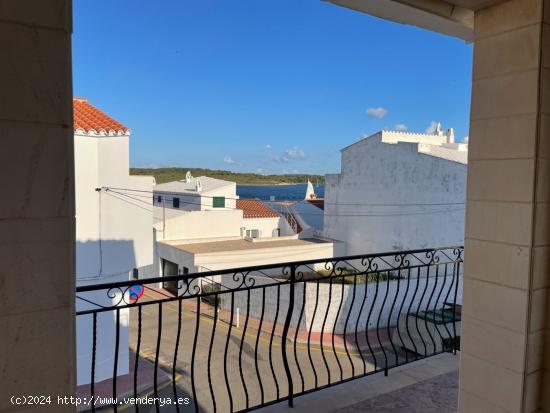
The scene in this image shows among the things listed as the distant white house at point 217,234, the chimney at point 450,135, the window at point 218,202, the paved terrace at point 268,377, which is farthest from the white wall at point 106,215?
the chimney at point 450,135

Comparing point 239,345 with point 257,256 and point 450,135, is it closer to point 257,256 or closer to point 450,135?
point 257,256

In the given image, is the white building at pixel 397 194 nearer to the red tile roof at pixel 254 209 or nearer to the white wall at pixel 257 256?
the white wall at pixel 257 256

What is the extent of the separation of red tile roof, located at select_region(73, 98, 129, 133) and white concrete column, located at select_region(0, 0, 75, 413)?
257 inches

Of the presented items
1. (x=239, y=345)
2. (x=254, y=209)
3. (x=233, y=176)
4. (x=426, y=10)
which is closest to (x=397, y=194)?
(x=254, y=209)

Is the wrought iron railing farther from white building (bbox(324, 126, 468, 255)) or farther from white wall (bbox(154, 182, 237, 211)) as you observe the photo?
white wall (bbox(154, 182, 237, 211))

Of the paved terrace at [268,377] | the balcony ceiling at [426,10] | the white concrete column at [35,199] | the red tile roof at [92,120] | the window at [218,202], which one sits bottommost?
the paved terrace at [268,377]

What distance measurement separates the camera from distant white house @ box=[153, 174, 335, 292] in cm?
1491

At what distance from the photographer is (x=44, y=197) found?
39.1 inches

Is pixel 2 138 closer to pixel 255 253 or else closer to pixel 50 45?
pixel 50 45

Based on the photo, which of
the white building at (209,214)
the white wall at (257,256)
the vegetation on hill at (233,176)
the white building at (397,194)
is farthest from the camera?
the vegetation on hill at (233,176)

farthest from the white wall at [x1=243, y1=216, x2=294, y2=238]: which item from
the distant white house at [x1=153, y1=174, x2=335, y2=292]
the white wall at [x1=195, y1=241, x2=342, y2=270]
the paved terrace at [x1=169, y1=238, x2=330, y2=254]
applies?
the white wall at [x1=195, y1=241, x2=342, y2=270]

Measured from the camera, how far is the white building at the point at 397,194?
14.7 m

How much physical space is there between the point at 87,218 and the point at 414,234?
12.7 metres

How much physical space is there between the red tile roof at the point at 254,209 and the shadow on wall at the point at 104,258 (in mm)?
13734
